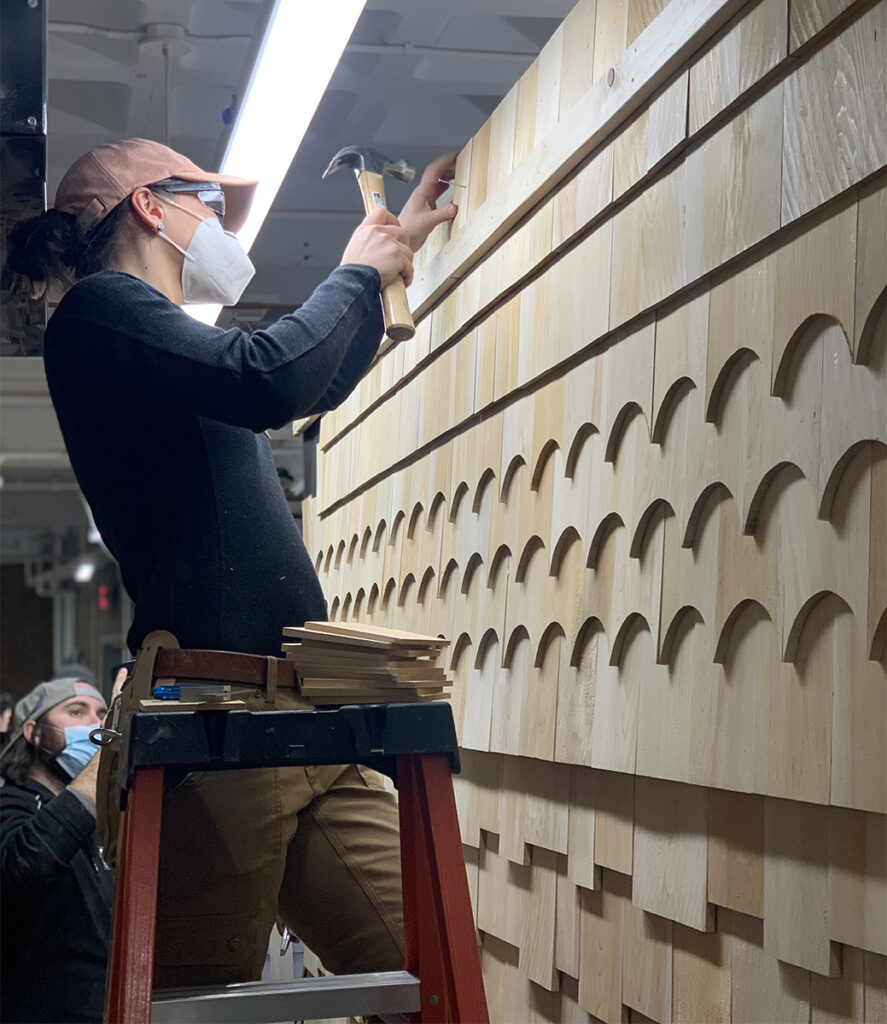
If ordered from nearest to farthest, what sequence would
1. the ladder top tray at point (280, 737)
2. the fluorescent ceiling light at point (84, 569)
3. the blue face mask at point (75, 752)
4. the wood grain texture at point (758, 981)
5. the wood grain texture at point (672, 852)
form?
1. the wood grain texture at point (758, 981)
2. the ladder top tray at point (280, 737)
3. the wood grain texture at point (672, 852)
4. the blue face mask at point (75, 752)
5. the fluorescent ceiling light at point (84, 569)

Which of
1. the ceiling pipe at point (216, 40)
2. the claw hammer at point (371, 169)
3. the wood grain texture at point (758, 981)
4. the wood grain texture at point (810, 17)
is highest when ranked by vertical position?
the ceiling pipe at point (216, 40)

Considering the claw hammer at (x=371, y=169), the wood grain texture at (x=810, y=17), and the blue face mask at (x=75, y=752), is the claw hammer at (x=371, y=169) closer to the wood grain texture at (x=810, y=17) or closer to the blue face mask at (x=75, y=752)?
the wood grain texture at (x=810, y=17)

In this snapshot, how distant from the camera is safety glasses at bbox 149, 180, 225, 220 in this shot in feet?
7.48

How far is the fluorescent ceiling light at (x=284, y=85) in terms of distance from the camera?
2.61m

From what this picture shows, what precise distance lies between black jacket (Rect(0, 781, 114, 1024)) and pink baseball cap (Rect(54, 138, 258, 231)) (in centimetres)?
186

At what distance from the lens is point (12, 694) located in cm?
2042

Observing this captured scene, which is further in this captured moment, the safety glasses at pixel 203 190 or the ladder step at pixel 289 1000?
the safety glasses at pixel 203 190

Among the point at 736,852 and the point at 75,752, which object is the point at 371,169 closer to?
the point at 736,852

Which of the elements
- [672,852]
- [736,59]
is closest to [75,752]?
[672,852]

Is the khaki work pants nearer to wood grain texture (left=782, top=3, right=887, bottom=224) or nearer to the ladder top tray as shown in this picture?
the ladder top tray

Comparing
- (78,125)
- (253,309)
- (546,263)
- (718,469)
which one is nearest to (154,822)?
(718,469)

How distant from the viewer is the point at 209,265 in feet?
7.53

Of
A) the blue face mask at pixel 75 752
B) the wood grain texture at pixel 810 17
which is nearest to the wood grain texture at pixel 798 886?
the wood grain texture at pixel 810 17

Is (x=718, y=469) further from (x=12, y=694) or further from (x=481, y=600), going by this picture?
(x=12, y=694)
